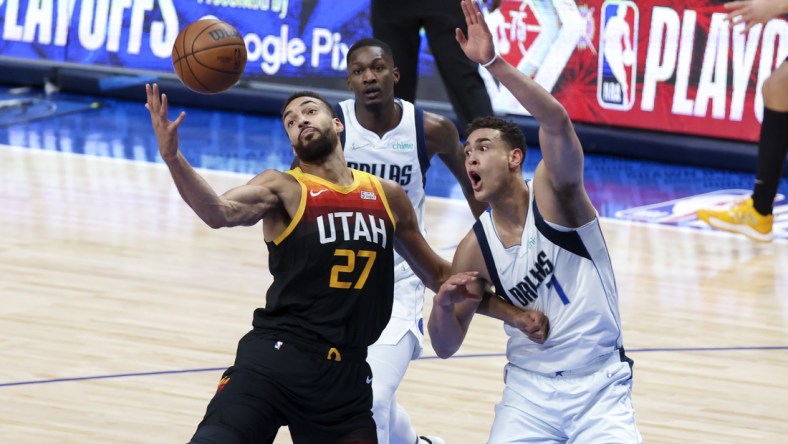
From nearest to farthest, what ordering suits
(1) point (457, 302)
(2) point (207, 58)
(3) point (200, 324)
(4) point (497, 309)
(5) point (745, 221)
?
(1) point (457, 302)
(4) point (497, 309)
(2) point (207, 58)
(3) point (200, 324)
(5) point (745, 221)

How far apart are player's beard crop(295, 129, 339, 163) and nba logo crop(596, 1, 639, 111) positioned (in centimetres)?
774

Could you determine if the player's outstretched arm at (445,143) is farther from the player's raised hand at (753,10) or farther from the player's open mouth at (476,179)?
the player's raised hand at (753,10)

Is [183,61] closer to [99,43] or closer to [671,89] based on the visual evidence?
[671,89]

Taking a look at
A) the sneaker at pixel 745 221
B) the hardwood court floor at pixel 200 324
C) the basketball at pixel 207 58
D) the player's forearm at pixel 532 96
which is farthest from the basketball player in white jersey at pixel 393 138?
the sneaker at pixel 745 221

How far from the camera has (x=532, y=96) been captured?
4641mm

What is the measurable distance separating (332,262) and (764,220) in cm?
568

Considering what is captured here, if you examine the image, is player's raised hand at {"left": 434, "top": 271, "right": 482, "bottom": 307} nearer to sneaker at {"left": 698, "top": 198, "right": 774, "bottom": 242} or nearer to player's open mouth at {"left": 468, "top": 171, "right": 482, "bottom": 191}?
player's open mouth at {"left": 468, "top": 171, "right": 482, "bottom": 191}

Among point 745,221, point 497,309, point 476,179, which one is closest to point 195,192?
point 476,179

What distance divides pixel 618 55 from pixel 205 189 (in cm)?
831

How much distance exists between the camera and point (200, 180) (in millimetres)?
4617

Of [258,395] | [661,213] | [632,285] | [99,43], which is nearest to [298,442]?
[258,395]

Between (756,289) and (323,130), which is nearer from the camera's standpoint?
(323,130)

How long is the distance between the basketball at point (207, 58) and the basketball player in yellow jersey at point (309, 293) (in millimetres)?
821

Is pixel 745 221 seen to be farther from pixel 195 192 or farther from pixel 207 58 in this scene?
pixel 195 192
